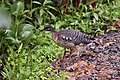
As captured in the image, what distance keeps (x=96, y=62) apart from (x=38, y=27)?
6.20 ft

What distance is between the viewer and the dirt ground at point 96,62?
7.08m

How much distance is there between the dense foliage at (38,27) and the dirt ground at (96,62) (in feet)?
0.91

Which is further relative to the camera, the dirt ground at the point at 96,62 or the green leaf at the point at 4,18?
the green leaf at the point at 4,18

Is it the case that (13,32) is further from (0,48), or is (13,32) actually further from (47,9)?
(47,9)

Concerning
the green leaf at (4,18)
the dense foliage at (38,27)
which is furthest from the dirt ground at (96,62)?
the green leaf at (4,18)

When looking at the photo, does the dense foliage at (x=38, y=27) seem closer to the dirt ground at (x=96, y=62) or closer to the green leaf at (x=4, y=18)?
the green leaf at (x=4, y=18)

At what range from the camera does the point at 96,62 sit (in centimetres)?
766

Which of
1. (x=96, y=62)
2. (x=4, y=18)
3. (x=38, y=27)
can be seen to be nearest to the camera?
(x=4, y=18)

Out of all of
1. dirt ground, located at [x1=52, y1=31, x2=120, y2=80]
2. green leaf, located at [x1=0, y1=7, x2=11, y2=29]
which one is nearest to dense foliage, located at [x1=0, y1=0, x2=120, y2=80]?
green leaf, located at [x1=0, y1=7, x2=11, y2=29]

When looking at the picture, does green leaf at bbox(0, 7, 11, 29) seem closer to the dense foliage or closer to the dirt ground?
the dense foliage

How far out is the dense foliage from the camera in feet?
23.4

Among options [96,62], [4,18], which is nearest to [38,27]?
[4,18]

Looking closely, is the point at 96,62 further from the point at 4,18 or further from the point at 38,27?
the point at 38,27

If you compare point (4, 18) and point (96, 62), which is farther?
point (96, 62)
